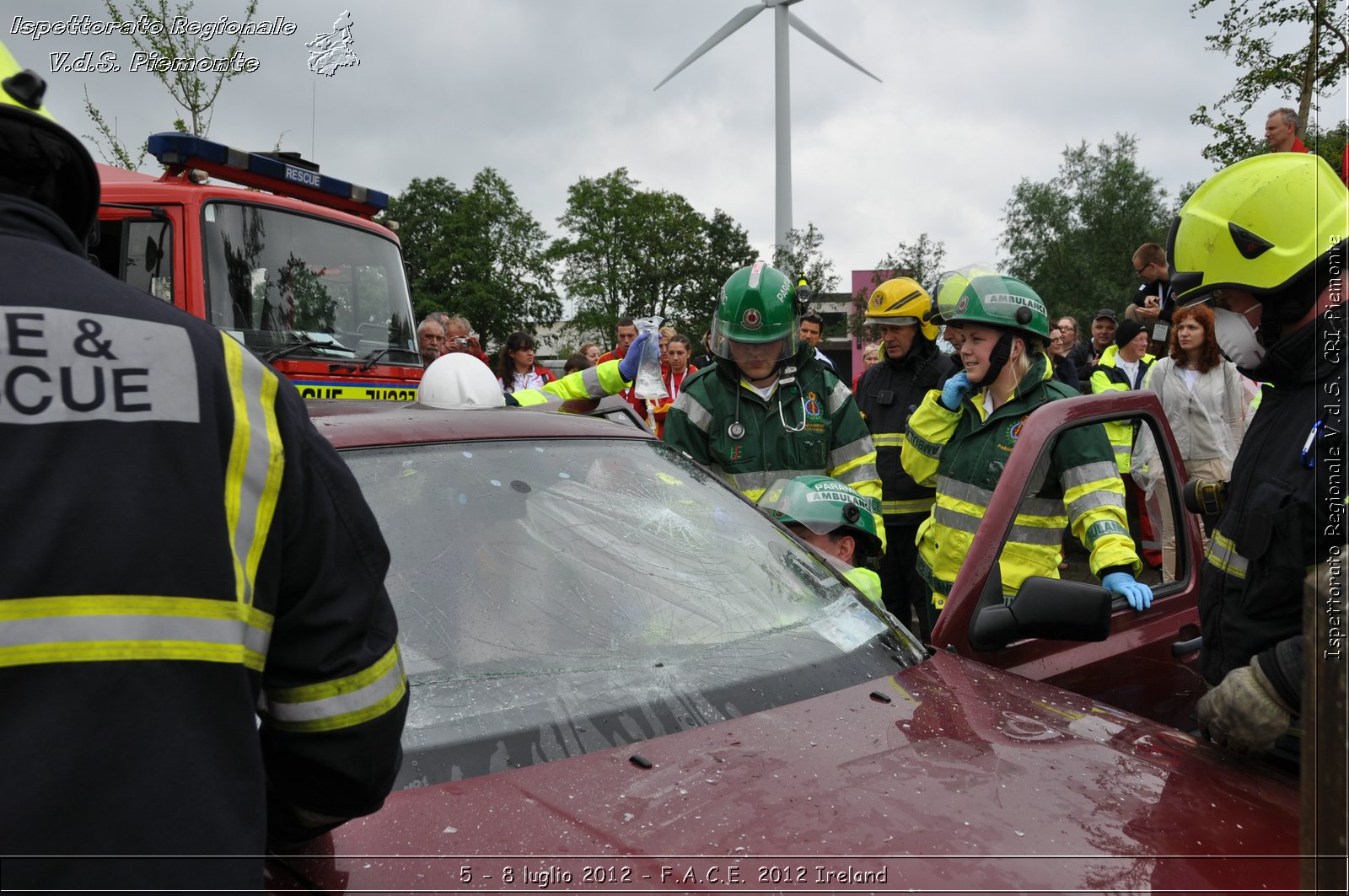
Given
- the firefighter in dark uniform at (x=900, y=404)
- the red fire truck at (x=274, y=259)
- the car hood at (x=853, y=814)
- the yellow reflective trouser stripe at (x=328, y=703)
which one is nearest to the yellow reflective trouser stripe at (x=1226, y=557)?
the car hood at (x=853, y=814)

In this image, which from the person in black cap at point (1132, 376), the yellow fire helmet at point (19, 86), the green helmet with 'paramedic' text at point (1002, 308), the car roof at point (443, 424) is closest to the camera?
the yellow fire helmet at point (19, 86)

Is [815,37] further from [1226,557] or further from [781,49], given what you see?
[1226,557]

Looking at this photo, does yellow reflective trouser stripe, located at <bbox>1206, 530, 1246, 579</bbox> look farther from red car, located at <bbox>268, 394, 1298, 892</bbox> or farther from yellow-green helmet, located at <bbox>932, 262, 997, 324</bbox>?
yellow-green helmet, located at <bbox>932, 262, 997, 324</bbox>

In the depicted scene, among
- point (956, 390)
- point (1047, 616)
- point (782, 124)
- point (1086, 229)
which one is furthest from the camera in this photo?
point (1086, 229)

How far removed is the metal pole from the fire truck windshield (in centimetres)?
1139

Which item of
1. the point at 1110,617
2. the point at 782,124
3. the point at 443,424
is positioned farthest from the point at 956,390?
the point at 782,124

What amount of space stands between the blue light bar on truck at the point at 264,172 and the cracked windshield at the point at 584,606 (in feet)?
13.9

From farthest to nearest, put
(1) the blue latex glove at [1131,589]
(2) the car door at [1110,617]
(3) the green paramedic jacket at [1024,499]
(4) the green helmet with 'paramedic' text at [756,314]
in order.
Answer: (4) the green helmet with 'paramedic' text at [756,314], (3) the green paramedic jacket at [1024,499], (1) the blue latex glove at [1131,589], (2) the car door at [1110,617]

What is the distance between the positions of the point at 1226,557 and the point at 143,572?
198 cm

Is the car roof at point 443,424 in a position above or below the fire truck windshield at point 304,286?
below

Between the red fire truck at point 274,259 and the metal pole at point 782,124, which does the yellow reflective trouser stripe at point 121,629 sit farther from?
the metal pole at point 782,124

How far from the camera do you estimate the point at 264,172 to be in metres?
5.77

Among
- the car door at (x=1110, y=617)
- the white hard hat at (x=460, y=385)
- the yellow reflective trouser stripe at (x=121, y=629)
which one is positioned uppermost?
the white hard hat at (x=460, y=385)

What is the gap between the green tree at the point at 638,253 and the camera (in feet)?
149
